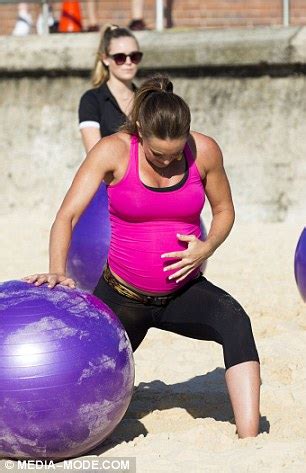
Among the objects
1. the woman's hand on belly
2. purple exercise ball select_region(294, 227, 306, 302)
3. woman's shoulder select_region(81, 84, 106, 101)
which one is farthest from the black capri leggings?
woman's shoulder select_region(81, 84, 106, 101)

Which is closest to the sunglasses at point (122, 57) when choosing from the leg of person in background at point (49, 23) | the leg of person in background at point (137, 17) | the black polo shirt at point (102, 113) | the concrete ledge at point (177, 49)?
the black polo shirt at point (102, 113)

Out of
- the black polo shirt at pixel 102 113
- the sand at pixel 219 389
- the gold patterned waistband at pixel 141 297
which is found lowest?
the sand at pixel 219 389

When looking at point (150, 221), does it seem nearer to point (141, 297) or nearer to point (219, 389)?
point (141, 297)

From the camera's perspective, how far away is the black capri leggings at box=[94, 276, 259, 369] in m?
4.75

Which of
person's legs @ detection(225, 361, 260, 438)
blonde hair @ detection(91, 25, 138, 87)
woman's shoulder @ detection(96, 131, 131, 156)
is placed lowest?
person's legs @ detection(225, 361, 260, 438)

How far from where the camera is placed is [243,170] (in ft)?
36.0

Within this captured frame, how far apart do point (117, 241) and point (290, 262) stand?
4302mm

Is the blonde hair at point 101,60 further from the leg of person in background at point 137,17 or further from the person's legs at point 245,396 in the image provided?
the leg of person in background at point 137,17

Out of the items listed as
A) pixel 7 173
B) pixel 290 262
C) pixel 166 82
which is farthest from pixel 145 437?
pixel 7 173

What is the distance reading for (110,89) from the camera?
7.58 meters

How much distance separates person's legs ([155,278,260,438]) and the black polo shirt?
2649mm

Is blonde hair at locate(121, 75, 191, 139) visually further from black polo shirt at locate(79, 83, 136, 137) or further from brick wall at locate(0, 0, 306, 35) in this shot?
brick wall at locate(0, 0, 306, 35)

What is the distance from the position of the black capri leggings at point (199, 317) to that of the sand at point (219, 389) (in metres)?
0.41

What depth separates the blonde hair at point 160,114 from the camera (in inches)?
180
